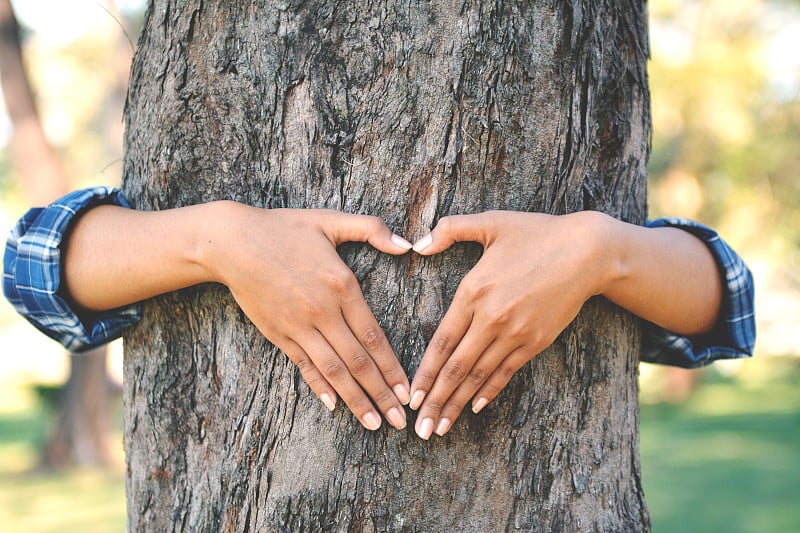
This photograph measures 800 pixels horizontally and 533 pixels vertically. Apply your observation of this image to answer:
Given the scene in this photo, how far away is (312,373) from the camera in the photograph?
4.50 ft

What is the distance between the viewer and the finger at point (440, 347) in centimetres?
135

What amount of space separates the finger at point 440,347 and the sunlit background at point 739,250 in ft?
19.4

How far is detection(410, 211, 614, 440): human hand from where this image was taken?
1.33 metres

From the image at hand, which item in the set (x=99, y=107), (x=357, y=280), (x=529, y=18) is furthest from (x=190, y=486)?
(x=99, y=107)

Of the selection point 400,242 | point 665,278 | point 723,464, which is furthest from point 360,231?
point 723,464

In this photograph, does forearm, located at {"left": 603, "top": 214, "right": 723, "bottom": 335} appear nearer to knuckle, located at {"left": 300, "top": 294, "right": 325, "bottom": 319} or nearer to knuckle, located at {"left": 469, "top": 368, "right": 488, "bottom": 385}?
knuckle, located at {"left": 469, "top": 368, "right": 488, "bottom": 385}

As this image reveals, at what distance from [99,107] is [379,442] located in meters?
32.1

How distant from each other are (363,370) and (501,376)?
0.82 ft

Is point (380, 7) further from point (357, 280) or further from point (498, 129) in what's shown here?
point (357, 280)

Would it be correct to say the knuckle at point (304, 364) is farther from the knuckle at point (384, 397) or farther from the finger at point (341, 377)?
the knuckle at point (384, 397)

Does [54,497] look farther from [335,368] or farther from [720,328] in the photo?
[720,328]

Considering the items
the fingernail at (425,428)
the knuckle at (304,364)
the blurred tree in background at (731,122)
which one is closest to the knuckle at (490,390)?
the fingernail at (425,428)

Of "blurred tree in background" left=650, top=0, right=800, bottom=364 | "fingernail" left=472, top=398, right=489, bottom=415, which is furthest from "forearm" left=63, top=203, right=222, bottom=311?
"blurred tree in background" left=650, top=0, right=800, bottom=364

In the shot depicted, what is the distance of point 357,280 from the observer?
137 centimetres
